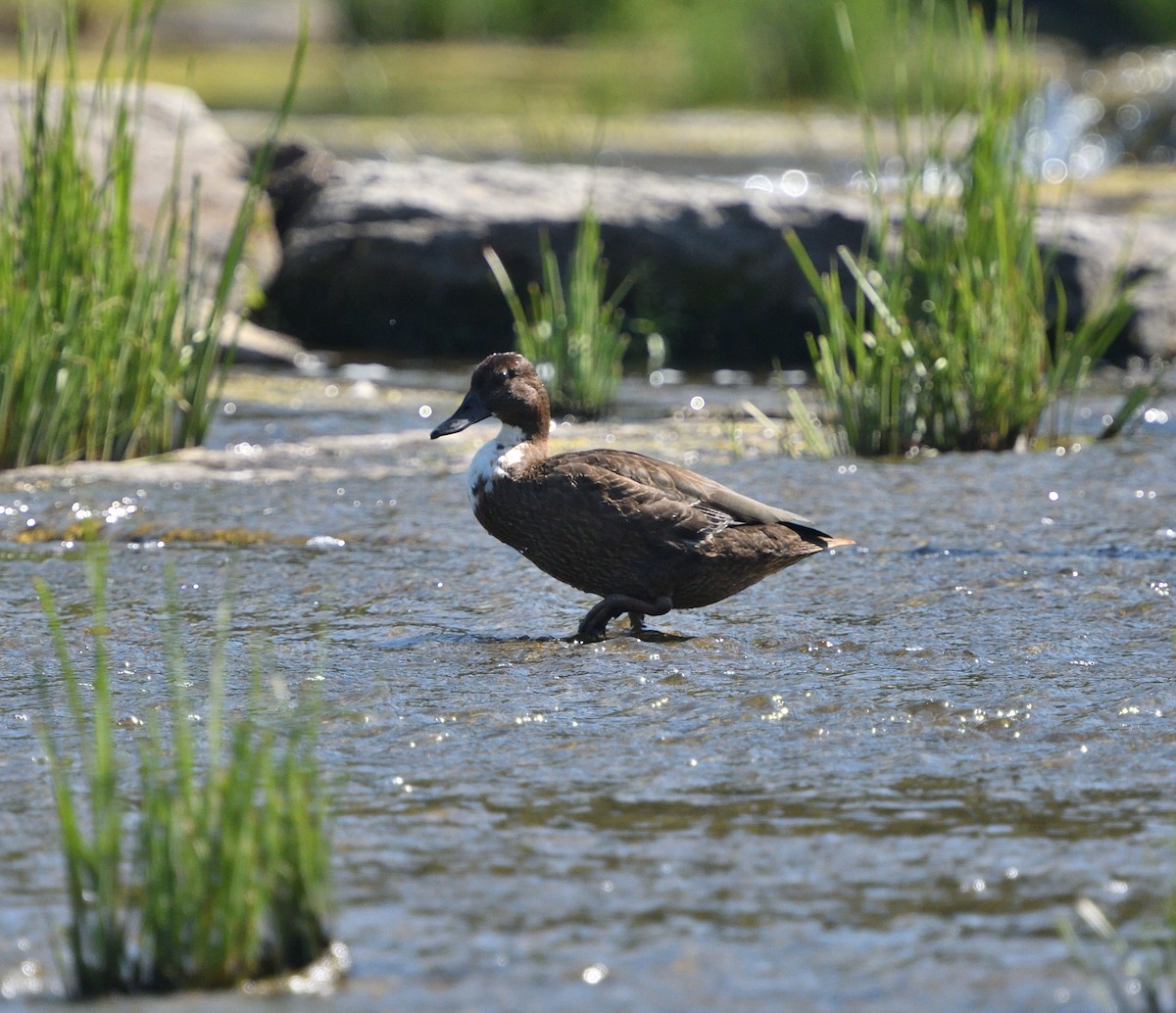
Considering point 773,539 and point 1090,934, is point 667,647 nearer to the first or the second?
point 773,539

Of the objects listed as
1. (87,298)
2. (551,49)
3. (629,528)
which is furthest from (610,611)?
(551,49)

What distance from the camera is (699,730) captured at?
147 inches

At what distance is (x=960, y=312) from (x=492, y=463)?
8.38 ft

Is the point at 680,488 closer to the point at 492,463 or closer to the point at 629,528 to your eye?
the point at 629,528

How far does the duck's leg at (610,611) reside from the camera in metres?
4.54

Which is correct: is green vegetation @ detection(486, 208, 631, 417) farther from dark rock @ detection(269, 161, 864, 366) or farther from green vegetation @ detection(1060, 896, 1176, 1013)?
green vegetation @ detection(1060, 896, 1176, 1013)

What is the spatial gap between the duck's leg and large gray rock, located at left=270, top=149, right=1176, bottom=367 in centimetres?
552

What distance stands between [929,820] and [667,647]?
1337 millimetres

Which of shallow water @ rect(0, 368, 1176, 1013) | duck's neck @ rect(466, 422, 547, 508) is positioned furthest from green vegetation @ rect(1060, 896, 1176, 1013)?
duck's neck @ rect(466, 422, 547, 508)

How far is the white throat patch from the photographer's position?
470 cm

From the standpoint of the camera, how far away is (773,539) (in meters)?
4.70

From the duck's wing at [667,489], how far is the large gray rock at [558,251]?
5.30 metres

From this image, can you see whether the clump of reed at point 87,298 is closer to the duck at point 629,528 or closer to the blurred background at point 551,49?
the duck at point 629,528

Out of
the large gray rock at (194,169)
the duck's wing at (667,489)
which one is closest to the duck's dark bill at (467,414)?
the duck's wing at (667,489)
